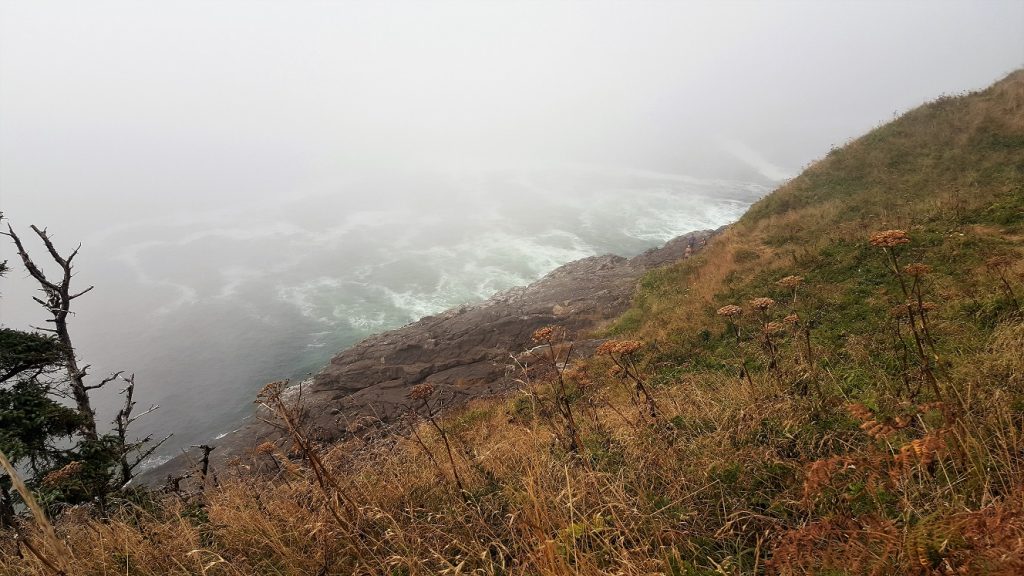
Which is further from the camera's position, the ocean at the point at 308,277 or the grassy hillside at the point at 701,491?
the ocean at the point at 308,277

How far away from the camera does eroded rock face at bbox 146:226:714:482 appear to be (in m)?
21.3

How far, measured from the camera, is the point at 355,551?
323 cm

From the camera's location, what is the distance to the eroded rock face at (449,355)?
21281 millimetres

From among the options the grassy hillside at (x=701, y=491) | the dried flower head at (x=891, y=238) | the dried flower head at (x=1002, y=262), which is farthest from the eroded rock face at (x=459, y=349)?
the dried flower head at (x=891, y=238)

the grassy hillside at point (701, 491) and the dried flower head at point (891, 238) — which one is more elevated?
the dried flower head at point (891, 238)

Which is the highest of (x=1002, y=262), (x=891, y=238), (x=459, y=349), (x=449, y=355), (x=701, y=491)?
(x=891, y=238)

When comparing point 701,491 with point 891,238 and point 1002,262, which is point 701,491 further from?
point 1002,262

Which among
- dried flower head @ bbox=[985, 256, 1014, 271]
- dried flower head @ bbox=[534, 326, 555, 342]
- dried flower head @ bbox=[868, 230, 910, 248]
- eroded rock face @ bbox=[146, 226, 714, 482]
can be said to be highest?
dried flower head @ bbox=[868, 230, 910, 248]

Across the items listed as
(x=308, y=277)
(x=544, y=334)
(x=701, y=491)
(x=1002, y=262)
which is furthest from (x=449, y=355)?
(x=308, y=277)

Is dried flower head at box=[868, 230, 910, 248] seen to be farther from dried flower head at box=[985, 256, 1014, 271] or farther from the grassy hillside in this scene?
dried flower head at box=[985, 256, 1014, 271]

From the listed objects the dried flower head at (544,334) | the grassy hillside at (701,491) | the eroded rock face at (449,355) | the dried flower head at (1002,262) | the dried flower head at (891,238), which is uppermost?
the dried flower head at (891,238)

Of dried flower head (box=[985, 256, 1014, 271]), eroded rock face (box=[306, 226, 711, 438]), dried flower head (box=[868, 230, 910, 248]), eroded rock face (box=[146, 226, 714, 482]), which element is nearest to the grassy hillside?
dried flower head (box=[868, 230, 910, 248])

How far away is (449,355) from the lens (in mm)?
26562

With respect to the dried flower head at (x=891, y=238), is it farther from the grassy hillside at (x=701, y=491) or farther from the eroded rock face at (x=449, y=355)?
the eroded rock face at (x=449, y=355)
